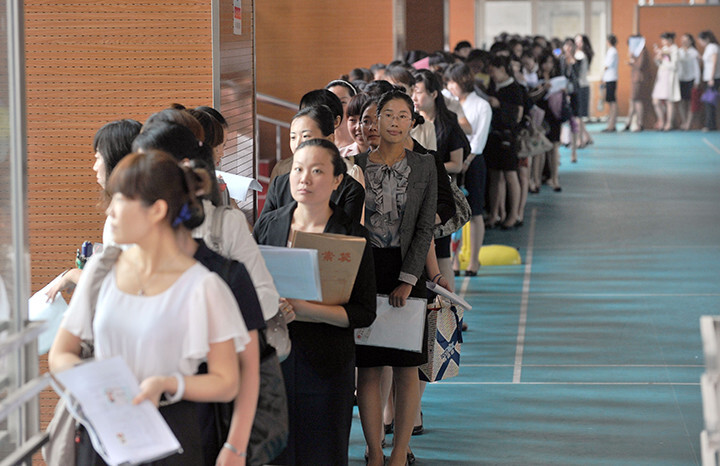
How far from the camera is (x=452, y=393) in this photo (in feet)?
18.6

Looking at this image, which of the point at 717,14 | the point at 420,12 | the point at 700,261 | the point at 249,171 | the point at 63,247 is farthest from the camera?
the point at 717,14

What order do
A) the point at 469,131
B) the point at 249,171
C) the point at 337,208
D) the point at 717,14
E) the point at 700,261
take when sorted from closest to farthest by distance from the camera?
the point at 337,208, the point at 249,171, the point at 469,131, the point at 700,261, the point at 717,14

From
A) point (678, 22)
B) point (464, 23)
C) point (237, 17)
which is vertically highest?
point (464, 23)

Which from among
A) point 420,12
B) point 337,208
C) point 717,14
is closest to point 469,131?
point 337,208

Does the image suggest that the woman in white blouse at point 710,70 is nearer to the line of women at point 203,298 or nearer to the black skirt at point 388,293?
the black skirt at point 388,293

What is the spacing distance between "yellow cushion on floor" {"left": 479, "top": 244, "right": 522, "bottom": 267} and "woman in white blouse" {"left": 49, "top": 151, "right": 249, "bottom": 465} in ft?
23.2

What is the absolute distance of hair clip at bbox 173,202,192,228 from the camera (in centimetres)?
227

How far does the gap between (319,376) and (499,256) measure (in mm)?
5927

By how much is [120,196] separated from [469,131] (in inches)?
237

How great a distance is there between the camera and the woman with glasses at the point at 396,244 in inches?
165

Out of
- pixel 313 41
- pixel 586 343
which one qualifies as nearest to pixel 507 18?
pixel 313 41

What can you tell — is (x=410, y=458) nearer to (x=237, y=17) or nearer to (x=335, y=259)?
(x=335, y=259)

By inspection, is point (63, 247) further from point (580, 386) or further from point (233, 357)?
point (580, 386)

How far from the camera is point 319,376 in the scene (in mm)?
3480
